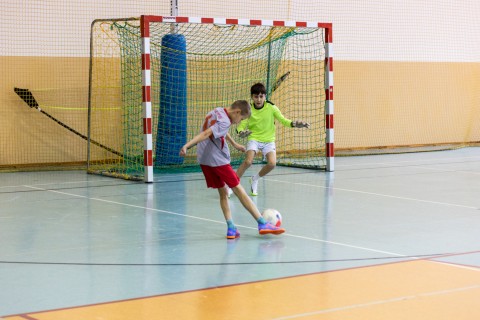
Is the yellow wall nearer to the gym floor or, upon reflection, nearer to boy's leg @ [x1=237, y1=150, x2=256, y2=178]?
Result: the gym floor

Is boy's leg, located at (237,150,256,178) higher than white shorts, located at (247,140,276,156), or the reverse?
white shorts, located at (247,140,276,156)

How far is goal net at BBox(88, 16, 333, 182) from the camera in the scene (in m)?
14.5

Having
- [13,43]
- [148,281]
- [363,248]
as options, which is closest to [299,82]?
[13,43]

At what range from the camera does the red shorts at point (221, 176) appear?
27.8 feet

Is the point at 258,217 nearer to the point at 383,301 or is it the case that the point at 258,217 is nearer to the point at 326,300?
the point at 326,300

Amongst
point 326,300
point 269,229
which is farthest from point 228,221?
point 326,300

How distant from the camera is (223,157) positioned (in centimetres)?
848

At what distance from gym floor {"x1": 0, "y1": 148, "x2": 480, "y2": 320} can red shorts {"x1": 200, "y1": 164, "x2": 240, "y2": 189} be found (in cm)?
57

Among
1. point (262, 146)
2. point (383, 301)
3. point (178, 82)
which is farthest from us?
point (178, 82)

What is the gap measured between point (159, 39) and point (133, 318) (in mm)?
10433

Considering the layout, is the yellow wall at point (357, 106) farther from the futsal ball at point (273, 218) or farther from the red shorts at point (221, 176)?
the futsal ball at point (273, 218)

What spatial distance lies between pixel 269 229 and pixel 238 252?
785 millimetres

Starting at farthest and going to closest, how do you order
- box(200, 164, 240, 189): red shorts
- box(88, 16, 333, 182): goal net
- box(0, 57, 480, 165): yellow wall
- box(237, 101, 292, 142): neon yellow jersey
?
box(0, 57, 480, 165): yellow wall, box(88, 16, 333, 182): goal net, box(237, 101, 292, 142): neon yellow jersey, box(200, 164, 240, 189): red shorts

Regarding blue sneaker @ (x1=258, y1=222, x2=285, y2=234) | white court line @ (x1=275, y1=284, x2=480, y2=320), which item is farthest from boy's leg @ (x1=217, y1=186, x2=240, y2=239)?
white court line @ (x1=275, y1=284, x2=480, y2=320)
